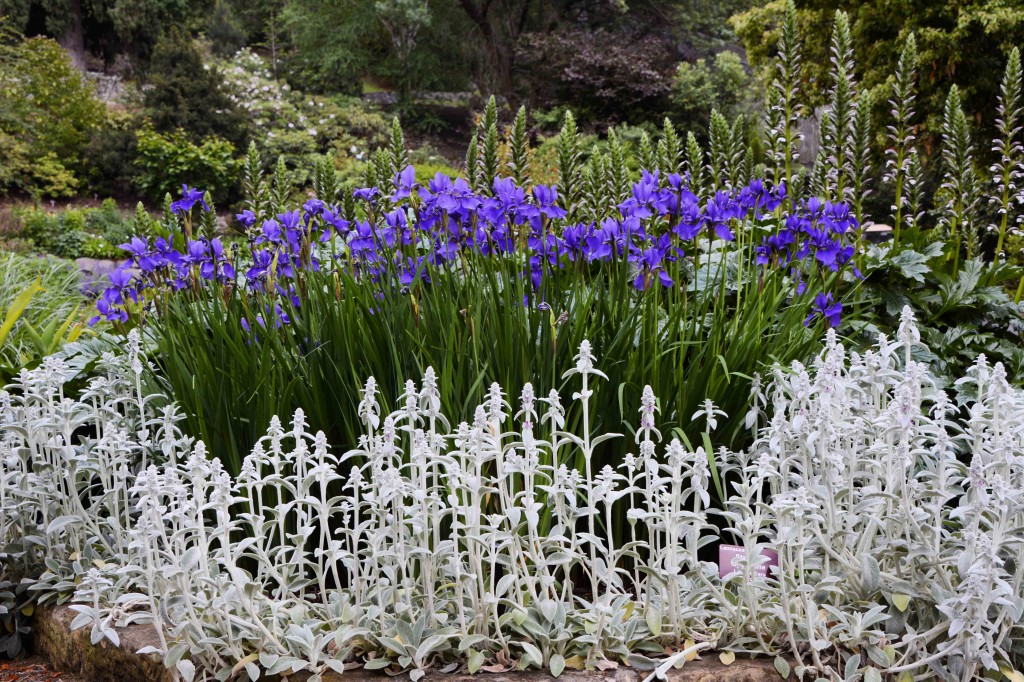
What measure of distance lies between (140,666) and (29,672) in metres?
0.51

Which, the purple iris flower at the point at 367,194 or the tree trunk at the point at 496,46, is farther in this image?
the tree trunk at the point at 496,46

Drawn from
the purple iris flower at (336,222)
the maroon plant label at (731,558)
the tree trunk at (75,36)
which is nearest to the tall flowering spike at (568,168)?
the purple iris flower at (336,222)

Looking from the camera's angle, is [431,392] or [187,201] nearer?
[431,392]

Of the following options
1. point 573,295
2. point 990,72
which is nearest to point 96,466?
point 573,295

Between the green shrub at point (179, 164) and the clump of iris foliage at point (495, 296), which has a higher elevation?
the green shrub at point (179, 164)

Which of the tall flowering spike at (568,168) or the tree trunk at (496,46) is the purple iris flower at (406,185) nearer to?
the tall flowering spike at (568,168)

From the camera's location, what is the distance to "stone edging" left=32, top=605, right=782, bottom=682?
1.59 metres

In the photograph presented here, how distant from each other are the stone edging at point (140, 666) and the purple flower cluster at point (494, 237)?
36.6 inches

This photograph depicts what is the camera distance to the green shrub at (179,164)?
45.0ft

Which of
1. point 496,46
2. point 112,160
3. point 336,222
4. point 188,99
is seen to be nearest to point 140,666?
point 336,222

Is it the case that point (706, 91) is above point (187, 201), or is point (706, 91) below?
above

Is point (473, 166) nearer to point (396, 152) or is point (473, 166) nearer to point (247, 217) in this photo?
point (396, 152)

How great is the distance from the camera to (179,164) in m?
13.7

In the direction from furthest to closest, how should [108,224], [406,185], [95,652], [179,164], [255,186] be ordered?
[179,164]
[108,224]
[255,186]
[406,185]
[95,652]
